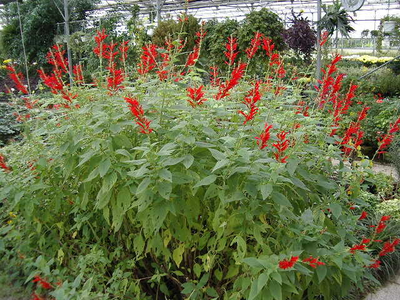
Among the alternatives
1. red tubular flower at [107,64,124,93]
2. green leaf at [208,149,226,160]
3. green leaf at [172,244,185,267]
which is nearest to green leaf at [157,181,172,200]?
green leaf at [208,149,226,160]

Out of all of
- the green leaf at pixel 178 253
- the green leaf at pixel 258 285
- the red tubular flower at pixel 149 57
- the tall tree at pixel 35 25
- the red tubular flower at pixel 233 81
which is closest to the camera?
the green leaf at pixel 258 285

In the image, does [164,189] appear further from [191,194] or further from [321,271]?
[321,271]

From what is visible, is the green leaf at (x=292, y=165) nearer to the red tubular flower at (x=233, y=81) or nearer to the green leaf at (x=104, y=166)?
the red tubular flower at (x=233, y=81)

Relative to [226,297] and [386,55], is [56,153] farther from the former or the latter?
[386,55]

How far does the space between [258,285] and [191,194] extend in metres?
0.47

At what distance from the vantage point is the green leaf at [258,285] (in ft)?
3.87

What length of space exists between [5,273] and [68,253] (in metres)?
0.49

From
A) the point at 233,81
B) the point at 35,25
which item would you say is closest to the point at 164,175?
the point at 233,81

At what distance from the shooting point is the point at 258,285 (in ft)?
3.89

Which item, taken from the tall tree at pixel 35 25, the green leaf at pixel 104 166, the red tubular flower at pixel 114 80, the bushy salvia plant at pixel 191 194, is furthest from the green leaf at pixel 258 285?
the tall tree at pixel 35 25

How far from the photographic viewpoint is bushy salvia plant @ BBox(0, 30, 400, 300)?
1.34 metres

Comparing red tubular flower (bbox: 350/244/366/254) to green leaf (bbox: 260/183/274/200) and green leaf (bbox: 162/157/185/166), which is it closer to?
green leaf (bbox: 260/183/274/200)

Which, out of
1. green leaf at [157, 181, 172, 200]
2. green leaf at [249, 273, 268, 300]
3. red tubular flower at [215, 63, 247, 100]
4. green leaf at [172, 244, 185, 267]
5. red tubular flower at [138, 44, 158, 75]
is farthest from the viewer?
red tubular flower at [138, 44, 158, 75]

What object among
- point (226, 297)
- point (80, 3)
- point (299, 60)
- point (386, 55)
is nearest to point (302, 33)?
point (299, 60)
